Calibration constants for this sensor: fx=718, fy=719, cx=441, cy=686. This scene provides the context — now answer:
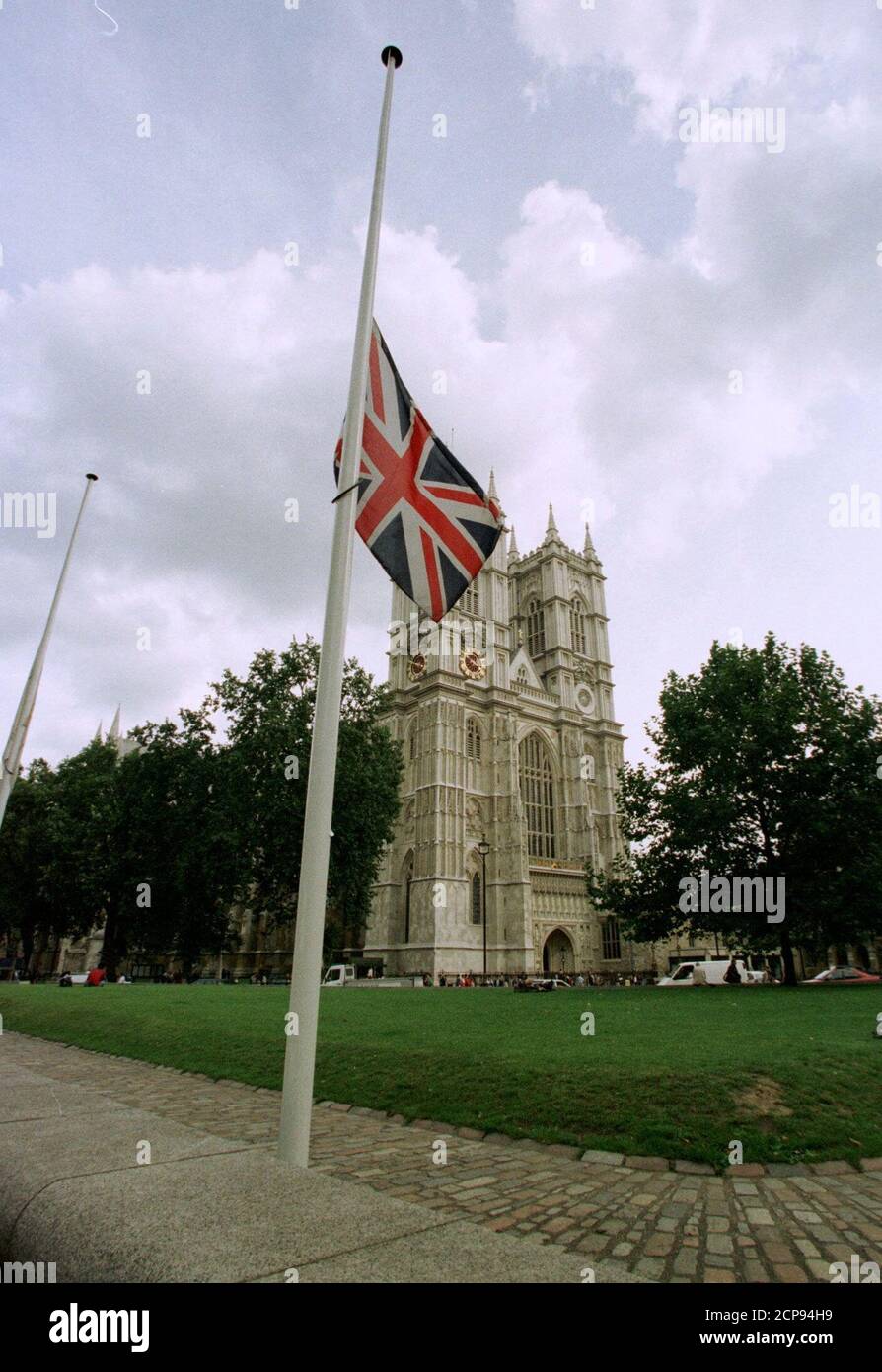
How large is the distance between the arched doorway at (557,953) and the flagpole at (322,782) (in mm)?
54003

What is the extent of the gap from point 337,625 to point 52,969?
283ft

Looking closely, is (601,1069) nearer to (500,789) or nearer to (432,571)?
(432,571)

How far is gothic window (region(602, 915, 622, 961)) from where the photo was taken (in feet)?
189

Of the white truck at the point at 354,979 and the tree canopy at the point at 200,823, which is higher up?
the tree canopy at the point at 200,823

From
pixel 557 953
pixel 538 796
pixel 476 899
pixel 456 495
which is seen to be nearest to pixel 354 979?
pixel 476 899

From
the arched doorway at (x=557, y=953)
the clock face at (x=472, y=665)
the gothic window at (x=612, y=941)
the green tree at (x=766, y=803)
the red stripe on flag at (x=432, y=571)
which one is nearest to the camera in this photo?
the red stripe on flag at (x=432, y=571)

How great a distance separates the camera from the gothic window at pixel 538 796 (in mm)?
60531

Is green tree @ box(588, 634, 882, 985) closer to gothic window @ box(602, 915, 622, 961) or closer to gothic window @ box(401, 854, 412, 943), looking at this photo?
gothic window @ box(401, 854, 412, 943)

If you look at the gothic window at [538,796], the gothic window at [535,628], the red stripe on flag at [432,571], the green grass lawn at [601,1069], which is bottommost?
the green grass lawn at [601,1069]

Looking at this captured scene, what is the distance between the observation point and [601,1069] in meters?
7.51

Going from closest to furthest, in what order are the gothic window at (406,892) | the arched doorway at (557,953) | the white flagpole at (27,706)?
the white flagpole at (27,706)
the gothic window at (406,892)
the arched doorway at (557,953)

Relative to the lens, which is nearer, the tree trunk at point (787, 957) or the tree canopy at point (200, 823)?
the tree trunk at point (787, 957)

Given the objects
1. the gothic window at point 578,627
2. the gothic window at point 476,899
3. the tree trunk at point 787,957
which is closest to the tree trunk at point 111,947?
the gothic window at point 476,899

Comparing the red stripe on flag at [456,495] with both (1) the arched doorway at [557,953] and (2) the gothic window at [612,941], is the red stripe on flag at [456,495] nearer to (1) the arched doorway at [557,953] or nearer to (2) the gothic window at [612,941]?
(1) the arched doorway at [557,953]
